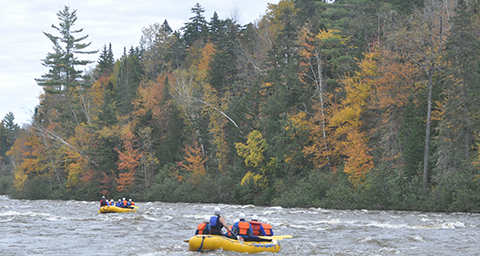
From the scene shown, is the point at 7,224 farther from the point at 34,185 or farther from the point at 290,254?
the point at 34,185

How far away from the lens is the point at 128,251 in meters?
18.4

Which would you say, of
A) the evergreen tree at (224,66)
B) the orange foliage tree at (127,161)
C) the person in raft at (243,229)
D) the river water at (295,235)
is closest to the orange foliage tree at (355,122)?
the river water at (295,235)

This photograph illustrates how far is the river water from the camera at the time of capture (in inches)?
731

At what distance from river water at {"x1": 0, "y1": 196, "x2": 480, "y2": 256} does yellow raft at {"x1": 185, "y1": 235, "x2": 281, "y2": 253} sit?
0.84 feet

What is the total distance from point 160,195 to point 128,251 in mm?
41952

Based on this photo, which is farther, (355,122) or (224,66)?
(224,66)

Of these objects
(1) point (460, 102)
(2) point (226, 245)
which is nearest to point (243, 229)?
(2) point (226, 245)

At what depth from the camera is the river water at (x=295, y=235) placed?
18.6 metres

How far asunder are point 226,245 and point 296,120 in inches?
1141

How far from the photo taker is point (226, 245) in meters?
18.3

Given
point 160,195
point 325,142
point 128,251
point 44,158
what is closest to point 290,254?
point 128,251

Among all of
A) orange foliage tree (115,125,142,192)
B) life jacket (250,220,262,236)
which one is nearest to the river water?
life jacket (250,220,262,236)

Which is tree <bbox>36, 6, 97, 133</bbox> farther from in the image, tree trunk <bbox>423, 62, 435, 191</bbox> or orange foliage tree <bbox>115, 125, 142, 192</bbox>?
tree trunk <bbox>423, 62, 435, 191</bbox>

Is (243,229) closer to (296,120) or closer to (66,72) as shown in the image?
(296,120)
